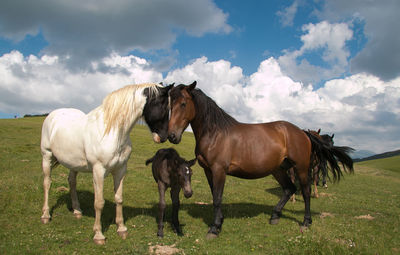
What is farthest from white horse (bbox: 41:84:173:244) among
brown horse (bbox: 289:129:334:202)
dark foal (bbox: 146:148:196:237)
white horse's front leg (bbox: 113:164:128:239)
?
brown horse (bbox: 289:129:334:202)

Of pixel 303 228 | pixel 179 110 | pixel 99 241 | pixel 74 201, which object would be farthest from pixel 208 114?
pixel 74 201

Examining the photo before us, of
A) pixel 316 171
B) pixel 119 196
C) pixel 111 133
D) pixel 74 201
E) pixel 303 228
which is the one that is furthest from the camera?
pixel 316 171

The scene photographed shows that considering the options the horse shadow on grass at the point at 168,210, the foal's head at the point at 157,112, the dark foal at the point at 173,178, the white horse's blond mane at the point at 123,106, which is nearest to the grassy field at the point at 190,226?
the horse shadow on grass at the point at 168,210

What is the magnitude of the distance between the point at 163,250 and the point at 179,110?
296cm

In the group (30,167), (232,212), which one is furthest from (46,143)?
(30,167)

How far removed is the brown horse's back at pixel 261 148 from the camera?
6547mm

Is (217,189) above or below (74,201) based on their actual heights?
above

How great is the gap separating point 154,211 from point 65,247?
3051 millimetres

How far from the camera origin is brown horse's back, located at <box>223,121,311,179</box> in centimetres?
655

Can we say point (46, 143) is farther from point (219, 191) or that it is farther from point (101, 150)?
point (219, 191)

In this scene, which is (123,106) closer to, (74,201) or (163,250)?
(163,250)

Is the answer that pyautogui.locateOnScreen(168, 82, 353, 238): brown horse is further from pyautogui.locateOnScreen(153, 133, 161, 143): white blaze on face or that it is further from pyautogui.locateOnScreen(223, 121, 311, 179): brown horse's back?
pyautogui.locateOnScreen(153, 133, 161, 143): white blaze on face

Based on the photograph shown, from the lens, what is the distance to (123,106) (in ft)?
18.1

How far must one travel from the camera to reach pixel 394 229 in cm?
696
